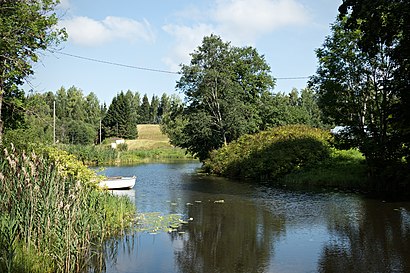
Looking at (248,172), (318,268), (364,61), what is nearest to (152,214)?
(318,268)

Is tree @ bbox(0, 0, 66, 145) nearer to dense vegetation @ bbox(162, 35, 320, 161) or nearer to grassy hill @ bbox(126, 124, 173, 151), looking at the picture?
dense vegetation @ bbox(162, 35, 320, 161)

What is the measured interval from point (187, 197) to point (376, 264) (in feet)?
36.0

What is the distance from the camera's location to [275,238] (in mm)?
10609

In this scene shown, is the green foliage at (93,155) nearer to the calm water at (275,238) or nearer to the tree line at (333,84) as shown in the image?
the tree line at (333,84)

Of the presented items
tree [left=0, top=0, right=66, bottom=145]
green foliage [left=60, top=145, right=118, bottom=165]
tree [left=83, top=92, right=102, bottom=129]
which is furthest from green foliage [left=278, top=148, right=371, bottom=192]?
tree [left=83, top=92, right=102, bottom=129]

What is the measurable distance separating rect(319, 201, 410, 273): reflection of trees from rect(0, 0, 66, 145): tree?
11000mm

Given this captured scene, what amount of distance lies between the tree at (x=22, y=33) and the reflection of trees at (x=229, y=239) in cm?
784

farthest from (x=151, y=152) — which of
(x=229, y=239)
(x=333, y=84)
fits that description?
(x=229, y=239)

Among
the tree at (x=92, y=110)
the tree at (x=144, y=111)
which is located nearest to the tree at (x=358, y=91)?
the tree at (x=92, y=110)

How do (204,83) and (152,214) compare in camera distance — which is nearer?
(152,214)

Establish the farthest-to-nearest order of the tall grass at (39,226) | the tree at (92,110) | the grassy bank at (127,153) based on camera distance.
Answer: the tree at (92,110)
the grassy bank at (127,153)
the tall grass at (39,226)

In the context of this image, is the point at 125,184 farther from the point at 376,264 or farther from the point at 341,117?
the point at 376,264

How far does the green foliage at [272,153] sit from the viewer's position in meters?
25.5

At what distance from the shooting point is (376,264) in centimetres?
810
